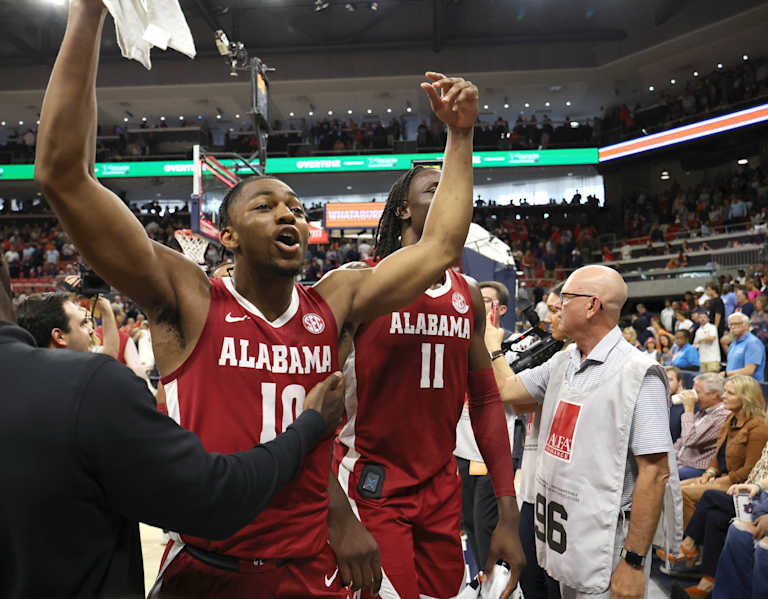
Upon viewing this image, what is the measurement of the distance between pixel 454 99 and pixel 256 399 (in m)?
1.09

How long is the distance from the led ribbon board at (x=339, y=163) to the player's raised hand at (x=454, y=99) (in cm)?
2379

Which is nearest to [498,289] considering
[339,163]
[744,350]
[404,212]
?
[404,212]

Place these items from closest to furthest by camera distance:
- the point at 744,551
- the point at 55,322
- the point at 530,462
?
the point at 55,322 → the point at 530,462 → the point at 744,551

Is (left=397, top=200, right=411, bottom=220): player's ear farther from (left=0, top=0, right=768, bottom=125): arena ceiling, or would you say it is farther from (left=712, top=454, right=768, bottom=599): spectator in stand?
(left=0, top=0, right=768, bottom=125): arena ceiling

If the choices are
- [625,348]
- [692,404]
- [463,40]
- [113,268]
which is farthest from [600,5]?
[113,268]

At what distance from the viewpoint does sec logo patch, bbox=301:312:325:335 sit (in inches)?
77.2

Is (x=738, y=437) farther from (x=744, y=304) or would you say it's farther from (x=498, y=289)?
(x=744, y=304)

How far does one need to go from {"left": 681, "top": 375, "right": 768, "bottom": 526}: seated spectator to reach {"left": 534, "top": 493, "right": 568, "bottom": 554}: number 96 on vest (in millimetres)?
2792

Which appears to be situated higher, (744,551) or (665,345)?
(665,345)

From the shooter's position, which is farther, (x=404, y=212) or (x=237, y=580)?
(x=404, y=212)

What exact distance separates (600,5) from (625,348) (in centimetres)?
2442

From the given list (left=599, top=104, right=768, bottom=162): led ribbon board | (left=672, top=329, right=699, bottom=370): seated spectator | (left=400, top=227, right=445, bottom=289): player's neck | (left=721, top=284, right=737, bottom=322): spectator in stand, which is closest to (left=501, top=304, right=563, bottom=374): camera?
(left=400, top=227, right=445, bottom=289): player's neck

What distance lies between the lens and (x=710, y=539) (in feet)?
15.2

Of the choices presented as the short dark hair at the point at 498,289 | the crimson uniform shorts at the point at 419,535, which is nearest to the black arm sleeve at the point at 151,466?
the crimson uniform shorts at the point at 419,535
